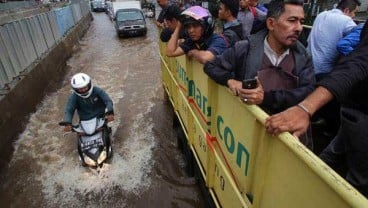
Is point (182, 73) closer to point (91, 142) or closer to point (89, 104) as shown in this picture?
point (89, 104)

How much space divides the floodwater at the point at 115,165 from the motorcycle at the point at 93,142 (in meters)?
0.27

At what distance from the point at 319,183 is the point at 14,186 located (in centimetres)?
515

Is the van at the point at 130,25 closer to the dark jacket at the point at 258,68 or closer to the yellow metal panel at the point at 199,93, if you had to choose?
the yellow metal panel at the point at 199,93

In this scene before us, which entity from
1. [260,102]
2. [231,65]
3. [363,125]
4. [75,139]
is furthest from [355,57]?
[75,139]

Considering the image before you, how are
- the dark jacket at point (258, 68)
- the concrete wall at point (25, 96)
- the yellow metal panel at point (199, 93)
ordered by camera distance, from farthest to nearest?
the concrete wall at point (25, 96) → the yellow metal panel at point (199, 93) → the dark jacket at point (258, 68)

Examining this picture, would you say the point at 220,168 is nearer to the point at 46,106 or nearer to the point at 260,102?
the point at 260,102

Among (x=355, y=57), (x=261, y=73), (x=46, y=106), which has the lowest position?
(x=46, y=106)

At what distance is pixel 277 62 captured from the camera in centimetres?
235

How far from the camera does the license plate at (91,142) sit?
5016mm

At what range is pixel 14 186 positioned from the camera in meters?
4.89

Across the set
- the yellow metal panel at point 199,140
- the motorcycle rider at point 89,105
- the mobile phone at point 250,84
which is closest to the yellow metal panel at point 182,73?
the yellow metal panel at point 199,140

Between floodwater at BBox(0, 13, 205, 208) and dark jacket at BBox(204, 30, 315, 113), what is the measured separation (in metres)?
2.54

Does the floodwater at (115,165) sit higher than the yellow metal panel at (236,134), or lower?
lower

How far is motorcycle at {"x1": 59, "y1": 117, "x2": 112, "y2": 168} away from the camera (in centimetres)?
497
